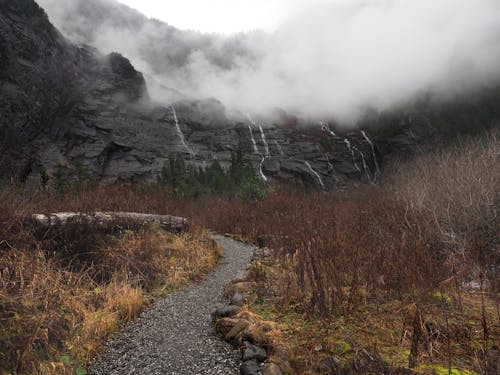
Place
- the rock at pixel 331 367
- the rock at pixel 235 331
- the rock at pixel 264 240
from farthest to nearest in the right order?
the rock at pixel 264 240
the rock at pixel 235 331
the rock at pixel 331 367

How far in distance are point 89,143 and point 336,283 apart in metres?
56.6

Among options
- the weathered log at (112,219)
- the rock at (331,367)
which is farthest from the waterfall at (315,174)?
the rock at (331,367)

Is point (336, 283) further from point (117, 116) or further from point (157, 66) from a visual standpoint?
point (157, 66)

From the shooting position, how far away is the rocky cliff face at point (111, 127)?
43.3 m

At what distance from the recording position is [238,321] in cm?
395

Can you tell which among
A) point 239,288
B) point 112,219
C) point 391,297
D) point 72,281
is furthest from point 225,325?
point 112,219

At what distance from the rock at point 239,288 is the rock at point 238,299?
1.07ft

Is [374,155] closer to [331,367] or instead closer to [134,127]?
[134,127]

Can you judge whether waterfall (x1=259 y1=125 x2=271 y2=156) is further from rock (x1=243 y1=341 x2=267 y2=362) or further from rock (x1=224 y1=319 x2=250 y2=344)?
rock (x1=243 y1=341 x2=267 y2=362)

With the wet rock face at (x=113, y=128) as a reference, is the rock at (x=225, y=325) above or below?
below

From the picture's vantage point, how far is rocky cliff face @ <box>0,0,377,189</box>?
43.3 m

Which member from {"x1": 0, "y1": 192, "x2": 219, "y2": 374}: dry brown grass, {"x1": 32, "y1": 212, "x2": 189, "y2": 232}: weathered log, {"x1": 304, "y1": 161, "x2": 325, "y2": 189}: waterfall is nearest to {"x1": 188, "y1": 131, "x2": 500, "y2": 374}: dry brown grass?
{"x1": 0, "y1": 192, "x2": 219, "y2": 374}: dry brown grass

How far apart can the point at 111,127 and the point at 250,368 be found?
59384 mm

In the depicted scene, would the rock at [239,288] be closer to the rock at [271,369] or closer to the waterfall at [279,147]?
the rock at [271,369]
